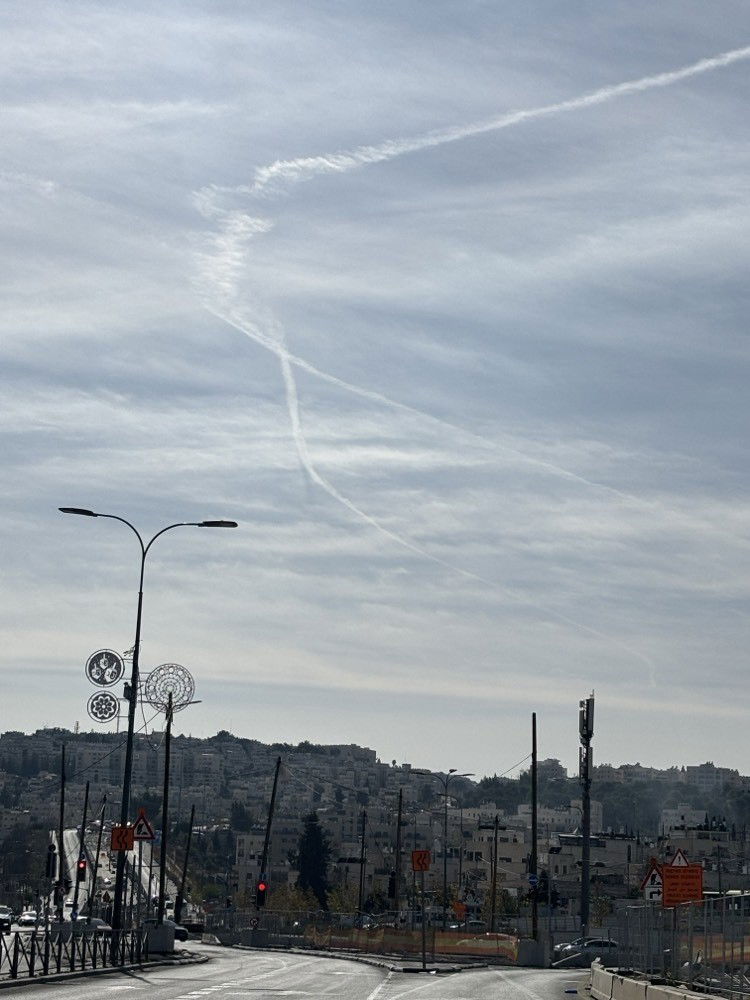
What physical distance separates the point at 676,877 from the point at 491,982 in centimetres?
1623

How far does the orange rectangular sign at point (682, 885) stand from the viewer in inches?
1032

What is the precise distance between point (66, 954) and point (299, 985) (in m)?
8.73

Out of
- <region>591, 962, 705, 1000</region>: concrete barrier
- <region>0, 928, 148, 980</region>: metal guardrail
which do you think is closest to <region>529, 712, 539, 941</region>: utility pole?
<region>0, 928, 148, 980</region>: metal guardrail

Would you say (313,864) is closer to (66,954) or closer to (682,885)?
(66,954)

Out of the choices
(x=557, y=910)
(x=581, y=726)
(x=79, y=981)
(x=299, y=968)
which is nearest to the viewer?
(x=79, y=981)

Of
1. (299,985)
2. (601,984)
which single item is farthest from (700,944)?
(299,985)

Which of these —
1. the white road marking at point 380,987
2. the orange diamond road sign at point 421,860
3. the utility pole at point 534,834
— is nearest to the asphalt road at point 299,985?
the white road marking at point 380,987

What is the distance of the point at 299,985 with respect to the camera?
116 ft

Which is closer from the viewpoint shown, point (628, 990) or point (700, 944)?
point (700, 944)

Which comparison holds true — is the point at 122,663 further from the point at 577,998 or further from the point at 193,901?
the point at 193,901

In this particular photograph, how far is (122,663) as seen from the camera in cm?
4794

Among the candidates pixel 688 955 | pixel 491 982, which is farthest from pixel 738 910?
pixel 491 982

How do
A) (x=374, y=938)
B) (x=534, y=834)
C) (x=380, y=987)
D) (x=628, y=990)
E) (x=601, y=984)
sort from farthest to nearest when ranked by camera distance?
(x=374, y=938)
(x=534, y=834)
(x=380, y=987)
(x=601, y=984)
(x=628, y=990)

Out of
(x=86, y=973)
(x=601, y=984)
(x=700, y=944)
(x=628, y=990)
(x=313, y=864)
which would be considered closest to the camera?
(x=700, y=944)
